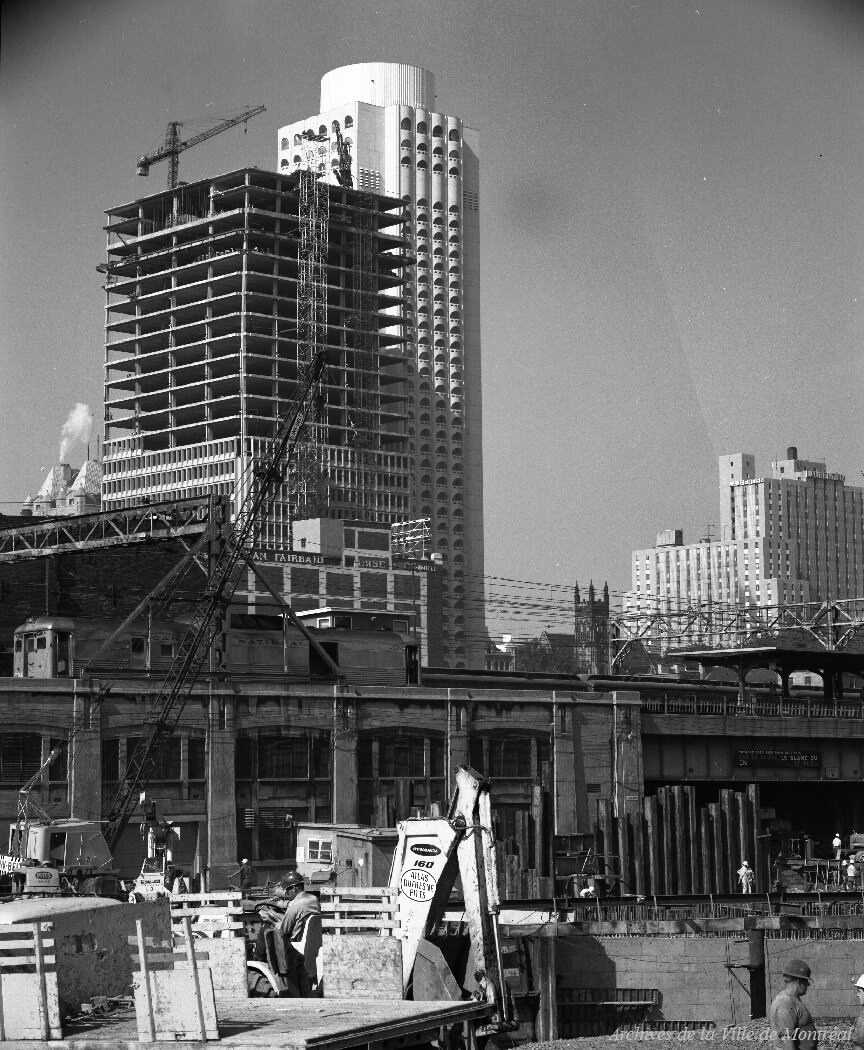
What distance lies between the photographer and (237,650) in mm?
79125

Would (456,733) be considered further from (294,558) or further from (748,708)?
(294,558)

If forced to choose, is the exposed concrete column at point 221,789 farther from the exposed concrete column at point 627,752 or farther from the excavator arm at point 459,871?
the excavator arm at point 459,871

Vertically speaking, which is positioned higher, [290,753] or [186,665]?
[186,665]

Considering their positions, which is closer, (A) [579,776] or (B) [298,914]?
(B) [298,914]

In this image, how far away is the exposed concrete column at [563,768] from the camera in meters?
76.0

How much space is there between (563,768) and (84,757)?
76.9ft

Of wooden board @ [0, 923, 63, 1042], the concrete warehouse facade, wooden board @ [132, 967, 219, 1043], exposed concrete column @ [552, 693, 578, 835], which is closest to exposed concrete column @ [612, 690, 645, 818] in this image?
the concrete warehouse facade

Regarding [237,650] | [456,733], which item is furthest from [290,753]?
[237,650]

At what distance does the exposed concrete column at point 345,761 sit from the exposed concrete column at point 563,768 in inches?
403

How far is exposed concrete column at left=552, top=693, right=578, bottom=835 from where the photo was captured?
76.0m

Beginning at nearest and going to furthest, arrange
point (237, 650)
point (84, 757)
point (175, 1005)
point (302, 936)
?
point (175, 1005) → point (302, 936) → point (84, 757) → point (237, 650)

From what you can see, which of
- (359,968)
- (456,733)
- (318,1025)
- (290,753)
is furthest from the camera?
(456,733)

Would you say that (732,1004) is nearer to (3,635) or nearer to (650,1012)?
(650,1012)

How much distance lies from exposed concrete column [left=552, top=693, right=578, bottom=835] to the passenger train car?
9339 millimetres
